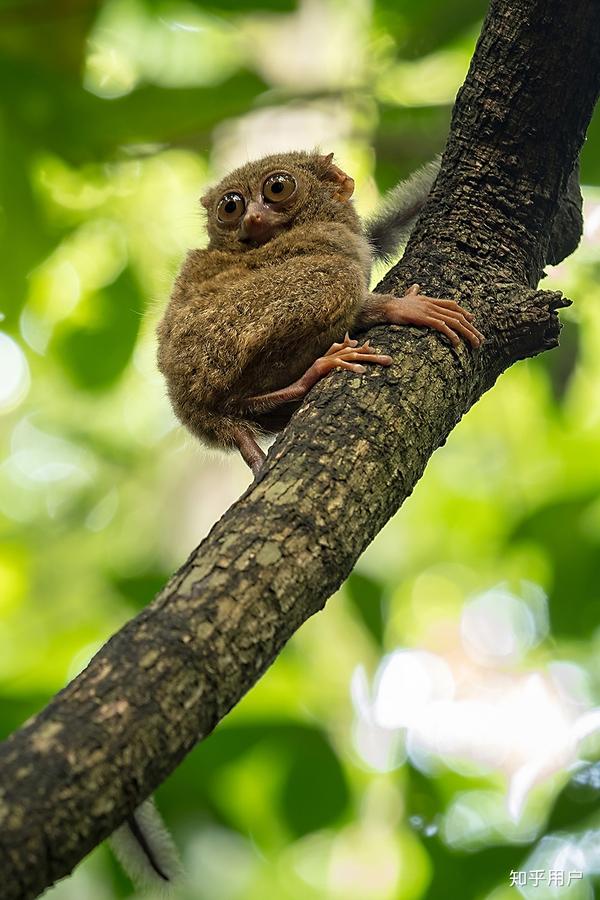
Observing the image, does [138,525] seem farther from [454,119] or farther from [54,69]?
[454,119]

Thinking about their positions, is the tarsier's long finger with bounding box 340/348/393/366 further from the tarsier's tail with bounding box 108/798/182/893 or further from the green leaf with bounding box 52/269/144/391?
the green leaf with bounding box 52/269/144/391

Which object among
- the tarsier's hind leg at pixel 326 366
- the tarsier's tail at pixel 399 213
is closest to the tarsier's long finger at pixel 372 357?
the tarsier's hind leg at pixel 326 366

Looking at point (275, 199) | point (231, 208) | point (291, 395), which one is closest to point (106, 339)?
point (231, 208)

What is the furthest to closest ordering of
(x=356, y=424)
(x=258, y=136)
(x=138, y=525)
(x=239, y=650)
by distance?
(x=138, y=525) < (x=258, y=136) < (x=356, y=424) < (x=239, y=650)

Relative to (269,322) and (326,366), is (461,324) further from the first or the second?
(269,322)

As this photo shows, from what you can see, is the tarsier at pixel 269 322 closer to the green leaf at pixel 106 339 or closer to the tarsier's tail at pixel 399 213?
the tarsier's tail at pixel 399 213

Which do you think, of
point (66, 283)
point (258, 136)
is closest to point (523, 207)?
point (258, 136)
